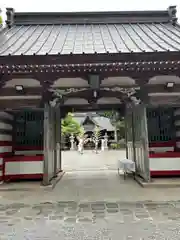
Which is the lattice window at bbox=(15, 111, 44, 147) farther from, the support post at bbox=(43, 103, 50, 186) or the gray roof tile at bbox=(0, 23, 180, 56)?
the gray roof tile at bbox=(0, 23, 180, 56)

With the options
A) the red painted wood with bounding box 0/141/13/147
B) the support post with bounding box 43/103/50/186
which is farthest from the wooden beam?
the red painted wood with bounding box 0/141/13/147

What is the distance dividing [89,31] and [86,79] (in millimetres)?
3325

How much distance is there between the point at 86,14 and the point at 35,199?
7376 millimetres

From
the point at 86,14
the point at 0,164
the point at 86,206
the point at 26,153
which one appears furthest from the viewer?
the point at 86,14

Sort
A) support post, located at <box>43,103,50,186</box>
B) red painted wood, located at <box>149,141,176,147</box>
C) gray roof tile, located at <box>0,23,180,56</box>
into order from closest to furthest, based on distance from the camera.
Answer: gray roof tile, located at <box>0,23,180,56</box> → support post, located at <box>43,103,50,186</box> → red painted wood, located at <box>149,141,176,147</box>

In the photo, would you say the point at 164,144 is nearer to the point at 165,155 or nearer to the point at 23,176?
the point at 165,155

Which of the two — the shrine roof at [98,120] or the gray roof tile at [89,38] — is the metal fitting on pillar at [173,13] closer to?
the gray roof tile at [89,38]

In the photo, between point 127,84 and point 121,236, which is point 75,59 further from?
point 121,236

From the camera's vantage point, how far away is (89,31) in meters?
7.49

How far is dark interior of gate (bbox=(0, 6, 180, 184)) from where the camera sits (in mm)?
4312

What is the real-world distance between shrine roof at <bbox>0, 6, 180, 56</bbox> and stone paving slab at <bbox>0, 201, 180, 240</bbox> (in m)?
3.27

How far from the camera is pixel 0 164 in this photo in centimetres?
609

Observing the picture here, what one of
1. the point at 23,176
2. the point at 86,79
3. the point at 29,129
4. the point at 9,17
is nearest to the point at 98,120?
the point at 9,17

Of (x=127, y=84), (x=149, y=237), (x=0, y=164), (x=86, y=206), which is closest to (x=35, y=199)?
(x=86, y=206)
